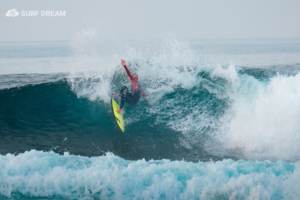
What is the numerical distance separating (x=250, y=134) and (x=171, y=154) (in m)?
2.05

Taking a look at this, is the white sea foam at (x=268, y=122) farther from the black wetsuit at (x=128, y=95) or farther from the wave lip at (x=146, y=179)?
the black wetsuit at (x=128, y=95)

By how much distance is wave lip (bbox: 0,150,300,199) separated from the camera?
3.82 meters

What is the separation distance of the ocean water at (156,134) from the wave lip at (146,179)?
2 centimetres

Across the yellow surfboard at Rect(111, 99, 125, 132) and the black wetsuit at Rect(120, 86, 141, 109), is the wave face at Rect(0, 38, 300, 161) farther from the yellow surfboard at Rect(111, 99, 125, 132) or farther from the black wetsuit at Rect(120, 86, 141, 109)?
the black wetsuit at Rect(120, 86, 141, 109)

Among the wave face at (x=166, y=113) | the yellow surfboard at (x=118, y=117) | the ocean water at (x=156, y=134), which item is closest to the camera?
the ocean water at (x=156, y=134)

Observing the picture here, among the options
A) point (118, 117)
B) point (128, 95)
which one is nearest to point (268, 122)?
point (128, 95)

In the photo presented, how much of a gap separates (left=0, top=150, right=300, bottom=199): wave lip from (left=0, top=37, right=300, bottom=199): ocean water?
0.05 feet

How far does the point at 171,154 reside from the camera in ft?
17.9

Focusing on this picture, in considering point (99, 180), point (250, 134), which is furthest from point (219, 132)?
point (99, 180)

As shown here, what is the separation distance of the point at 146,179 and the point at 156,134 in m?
2.29

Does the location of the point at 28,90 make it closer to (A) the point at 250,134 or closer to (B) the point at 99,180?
(B) the point at 99,180

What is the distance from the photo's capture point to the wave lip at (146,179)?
382cm

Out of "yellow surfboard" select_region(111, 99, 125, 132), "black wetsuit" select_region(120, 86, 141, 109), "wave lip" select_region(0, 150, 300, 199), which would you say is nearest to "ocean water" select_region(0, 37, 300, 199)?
"wave lip" select_region(0, 150, 300, 199)

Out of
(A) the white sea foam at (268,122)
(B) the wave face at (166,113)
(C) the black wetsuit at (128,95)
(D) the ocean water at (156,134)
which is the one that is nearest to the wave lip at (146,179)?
(D) the ocean water at (156,134)
